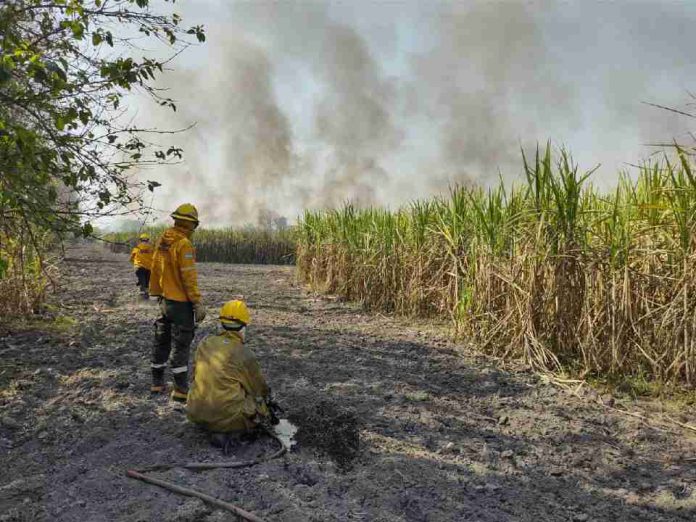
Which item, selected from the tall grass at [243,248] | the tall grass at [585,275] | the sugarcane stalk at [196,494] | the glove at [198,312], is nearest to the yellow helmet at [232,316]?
the glove at [198,312]

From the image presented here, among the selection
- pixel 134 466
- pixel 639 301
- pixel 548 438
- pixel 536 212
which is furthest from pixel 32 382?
pixel 639 301

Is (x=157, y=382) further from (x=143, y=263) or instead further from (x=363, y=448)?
(x=143, y=263)

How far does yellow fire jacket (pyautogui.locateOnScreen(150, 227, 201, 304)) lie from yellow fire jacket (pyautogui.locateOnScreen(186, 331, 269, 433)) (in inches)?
38.8

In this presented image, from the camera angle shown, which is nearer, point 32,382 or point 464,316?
point 32,382

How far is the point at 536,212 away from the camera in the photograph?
19.8 feet

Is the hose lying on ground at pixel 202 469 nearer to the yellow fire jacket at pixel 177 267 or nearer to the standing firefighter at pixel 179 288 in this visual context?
the standing firefighter at pixel 179 288

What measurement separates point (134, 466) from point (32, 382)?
7.91 ft

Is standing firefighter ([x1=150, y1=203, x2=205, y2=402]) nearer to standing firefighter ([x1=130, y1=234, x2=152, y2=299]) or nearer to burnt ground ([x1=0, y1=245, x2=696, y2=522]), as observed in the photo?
burnt ground ([x1=0, y1=245, x2=696, y2=522])

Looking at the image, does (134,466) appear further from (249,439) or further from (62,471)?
(249,439)

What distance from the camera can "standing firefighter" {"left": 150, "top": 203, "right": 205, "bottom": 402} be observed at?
454 cm

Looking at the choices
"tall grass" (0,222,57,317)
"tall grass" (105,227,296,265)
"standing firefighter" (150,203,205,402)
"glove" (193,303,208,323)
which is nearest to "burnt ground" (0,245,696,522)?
"standing firefighter" (150,203,205,402)

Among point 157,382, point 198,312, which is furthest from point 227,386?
point 157,382

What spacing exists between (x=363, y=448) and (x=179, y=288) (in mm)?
2158

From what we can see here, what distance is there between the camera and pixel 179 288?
4.60 meters
